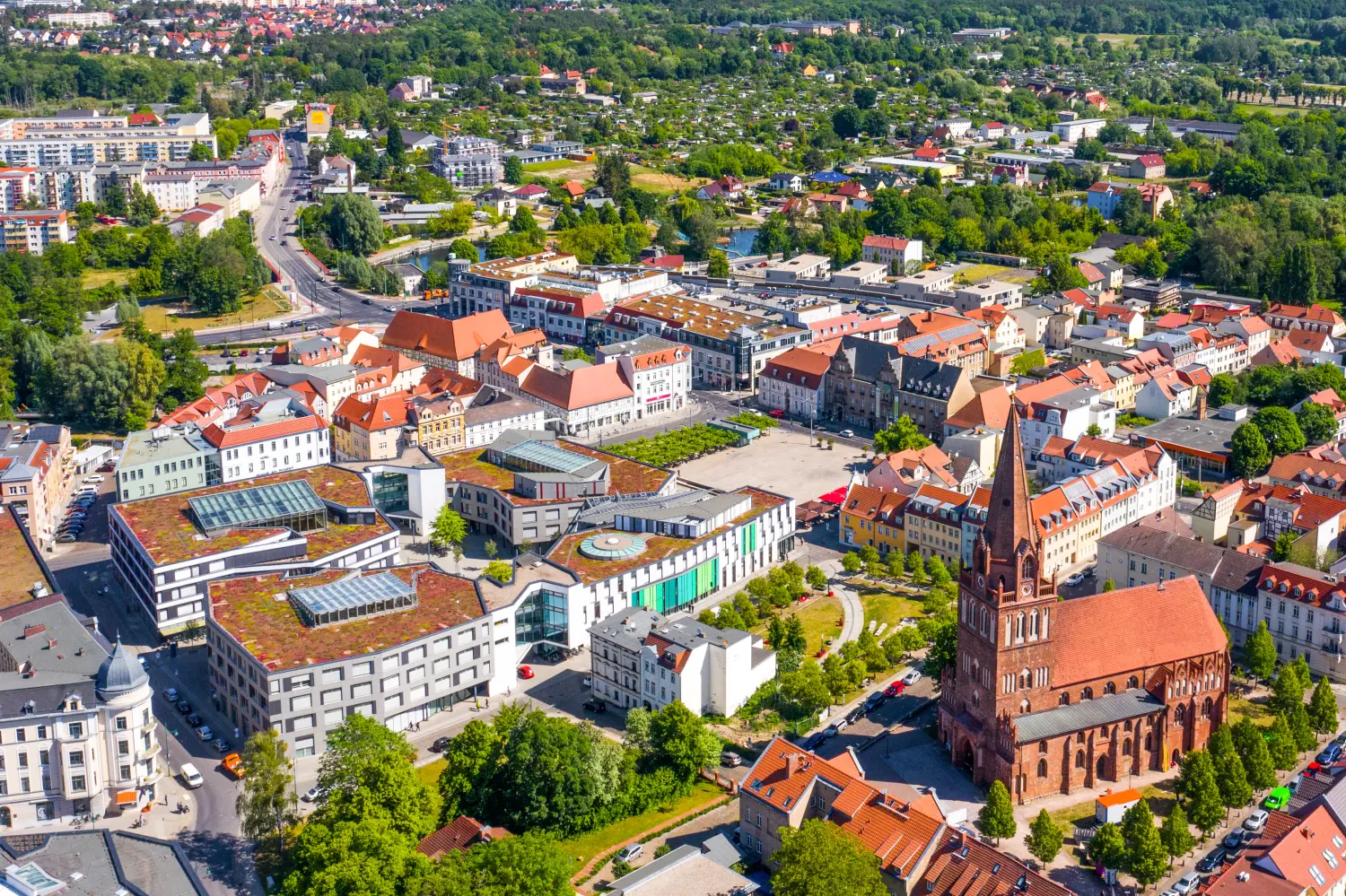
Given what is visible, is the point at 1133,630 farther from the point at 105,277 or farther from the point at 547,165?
the point at 547,165

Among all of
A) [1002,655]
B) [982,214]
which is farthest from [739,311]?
[1002,655]

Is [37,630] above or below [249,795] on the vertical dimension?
above

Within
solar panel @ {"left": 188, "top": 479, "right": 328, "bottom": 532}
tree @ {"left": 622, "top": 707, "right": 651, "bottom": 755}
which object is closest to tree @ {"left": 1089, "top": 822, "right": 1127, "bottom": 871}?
tree @ {"left": 622, "top": 707, "right": 651, "bottom": 755}

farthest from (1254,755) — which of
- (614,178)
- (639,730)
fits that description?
(614,178)

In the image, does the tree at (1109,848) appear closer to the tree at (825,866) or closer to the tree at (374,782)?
the tree at (825,866)

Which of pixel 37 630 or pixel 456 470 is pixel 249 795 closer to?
pixel 37 630

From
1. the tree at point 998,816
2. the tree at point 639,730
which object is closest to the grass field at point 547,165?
the tree at point 639,730
